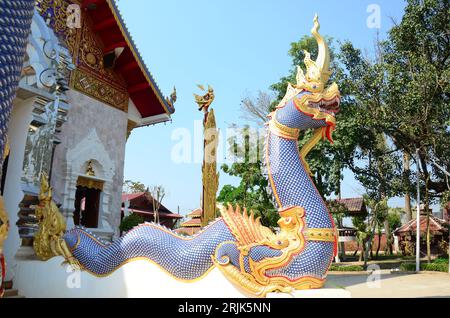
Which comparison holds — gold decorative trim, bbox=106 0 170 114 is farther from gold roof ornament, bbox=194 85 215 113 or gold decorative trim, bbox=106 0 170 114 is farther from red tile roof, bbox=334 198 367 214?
red tile roof, bbox=334 198 367 214

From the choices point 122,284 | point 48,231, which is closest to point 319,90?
point 122,284

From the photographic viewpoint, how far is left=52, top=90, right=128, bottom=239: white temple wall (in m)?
7.93

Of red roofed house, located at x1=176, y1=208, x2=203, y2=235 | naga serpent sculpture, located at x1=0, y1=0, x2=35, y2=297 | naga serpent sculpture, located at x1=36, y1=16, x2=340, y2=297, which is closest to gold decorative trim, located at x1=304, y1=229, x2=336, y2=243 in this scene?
naga serpent sculpture, located at x1=36, y1=16, x2=340, y2=297

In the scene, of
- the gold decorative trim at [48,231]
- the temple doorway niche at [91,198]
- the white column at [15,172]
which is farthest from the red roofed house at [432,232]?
the white column at [15,172]

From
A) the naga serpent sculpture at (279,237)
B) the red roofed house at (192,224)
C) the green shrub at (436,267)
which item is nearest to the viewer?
the naga serpent sculpture at (279,237)

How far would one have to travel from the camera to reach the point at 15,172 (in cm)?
502

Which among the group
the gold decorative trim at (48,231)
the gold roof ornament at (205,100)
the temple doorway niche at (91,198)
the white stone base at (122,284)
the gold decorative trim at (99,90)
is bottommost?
the white stone base at (122,284)

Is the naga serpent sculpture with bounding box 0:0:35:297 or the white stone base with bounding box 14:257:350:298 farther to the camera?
the white stone base with bounding box 14:257:350:298

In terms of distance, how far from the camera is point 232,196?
58.0 feet

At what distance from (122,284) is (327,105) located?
281 cm

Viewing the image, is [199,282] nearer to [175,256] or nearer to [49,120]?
[175,256]

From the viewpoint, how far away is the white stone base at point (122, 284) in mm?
3434

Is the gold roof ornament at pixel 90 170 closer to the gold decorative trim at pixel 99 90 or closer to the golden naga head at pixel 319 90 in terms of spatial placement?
the gold decorative trim at pixel 99 90

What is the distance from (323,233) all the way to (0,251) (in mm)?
2635
